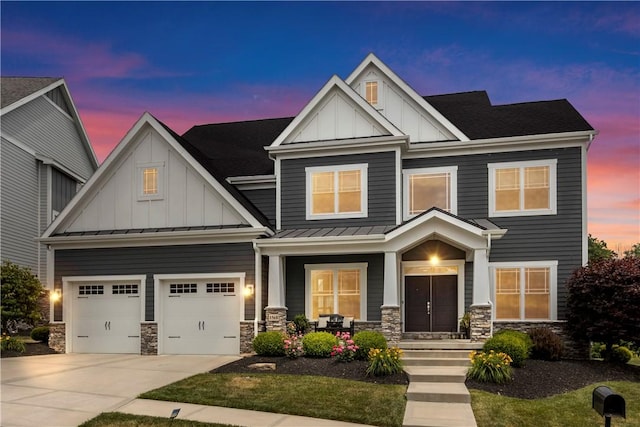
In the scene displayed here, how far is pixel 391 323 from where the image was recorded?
50.9 ft

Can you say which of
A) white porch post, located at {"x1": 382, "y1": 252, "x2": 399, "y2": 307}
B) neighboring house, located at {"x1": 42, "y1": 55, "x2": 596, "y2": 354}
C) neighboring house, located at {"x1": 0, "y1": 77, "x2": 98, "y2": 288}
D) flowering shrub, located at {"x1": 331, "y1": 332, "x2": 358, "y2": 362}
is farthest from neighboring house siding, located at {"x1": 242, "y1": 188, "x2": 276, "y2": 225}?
neighboring house, located at {"x1": 0, "y1": 77, "x2": 98, "y2": 288}

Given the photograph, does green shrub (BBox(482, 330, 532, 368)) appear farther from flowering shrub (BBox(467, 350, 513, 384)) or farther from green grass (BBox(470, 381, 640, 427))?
green grass (BBox(470, 381, 640, 427))

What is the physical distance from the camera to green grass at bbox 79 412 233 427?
909 cm

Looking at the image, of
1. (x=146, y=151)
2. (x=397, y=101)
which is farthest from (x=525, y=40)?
(x=146, y=151)

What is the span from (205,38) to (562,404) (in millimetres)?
14750

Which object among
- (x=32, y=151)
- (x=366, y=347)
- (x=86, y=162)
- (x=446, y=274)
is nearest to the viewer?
(x=366, y=347)

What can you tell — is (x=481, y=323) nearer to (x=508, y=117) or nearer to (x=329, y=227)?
(x=329, y=227)

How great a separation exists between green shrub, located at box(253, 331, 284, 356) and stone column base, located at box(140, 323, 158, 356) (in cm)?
386

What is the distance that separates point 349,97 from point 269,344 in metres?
8.09

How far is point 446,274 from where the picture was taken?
57.7ft

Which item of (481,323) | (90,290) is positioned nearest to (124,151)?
(90,290)

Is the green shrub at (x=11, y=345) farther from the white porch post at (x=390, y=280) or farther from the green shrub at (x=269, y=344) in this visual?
the white porch post at (x=390, y=280)

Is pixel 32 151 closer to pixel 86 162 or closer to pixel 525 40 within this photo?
pixel 86 162

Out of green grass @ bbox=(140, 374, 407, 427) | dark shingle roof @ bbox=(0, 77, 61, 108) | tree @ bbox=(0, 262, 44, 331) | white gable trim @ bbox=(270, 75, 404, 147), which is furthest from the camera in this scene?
dark shingle roof @ bbox=(0, 77, 61, 108)
